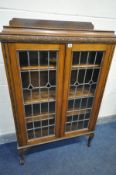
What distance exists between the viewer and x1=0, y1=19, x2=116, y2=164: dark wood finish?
90 centimetres

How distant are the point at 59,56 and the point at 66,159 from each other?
48.9 inches

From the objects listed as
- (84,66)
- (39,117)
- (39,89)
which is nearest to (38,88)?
(39,89)

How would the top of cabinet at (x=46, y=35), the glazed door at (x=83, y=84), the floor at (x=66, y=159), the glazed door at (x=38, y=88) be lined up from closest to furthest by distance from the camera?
the top of cabinet at (x=46, y=35), the glazed door at (x=38, y=88), the glazed door at (x=83, y=84), the floor at (x=66, y=159)

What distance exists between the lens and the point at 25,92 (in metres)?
1.20

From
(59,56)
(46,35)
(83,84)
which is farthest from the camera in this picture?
(83,84)

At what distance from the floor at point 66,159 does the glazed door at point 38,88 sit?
0.36 metres

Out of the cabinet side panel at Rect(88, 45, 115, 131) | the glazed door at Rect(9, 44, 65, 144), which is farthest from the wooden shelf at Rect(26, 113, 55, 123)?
the cabinet side panel at Rect(88, 45, 115, 131)

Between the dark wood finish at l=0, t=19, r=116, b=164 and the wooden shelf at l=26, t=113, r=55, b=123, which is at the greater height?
the dark wood finish at l=0, t=19, r=116, b=164

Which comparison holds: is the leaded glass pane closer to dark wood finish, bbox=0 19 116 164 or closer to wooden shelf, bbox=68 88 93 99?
dark wood finish, bbox=0 19 116 164

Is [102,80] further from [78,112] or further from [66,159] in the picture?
[66,159]

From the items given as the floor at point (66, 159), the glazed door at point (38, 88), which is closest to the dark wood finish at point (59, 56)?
the glazed door at point (38, 88)

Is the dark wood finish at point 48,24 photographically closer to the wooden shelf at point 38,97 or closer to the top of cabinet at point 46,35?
the top of cabinet at point 46,35

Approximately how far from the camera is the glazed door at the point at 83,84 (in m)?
1.08

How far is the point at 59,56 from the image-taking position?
3.34 ft
